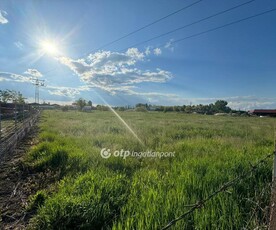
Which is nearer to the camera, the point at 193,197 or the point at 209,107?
the point at 193,197

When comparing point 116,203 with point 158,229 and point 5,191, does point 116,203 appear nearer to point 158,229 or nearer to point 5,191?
point 158,229

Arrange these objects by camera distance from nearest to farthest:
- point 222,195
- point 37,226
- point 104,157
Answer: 1. point 37,226
2. point 222,195
3. point 104,157

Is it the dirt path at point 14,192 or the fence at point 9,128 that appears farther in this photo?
the fence at point 9,128

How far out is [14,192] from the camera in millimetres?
4234

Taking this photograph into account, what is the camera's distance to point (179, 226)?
8.12 ft

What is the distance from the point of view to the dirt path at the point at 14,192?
3246 mm

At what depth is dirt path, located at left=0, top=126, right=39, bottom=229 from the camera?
3.25 meters

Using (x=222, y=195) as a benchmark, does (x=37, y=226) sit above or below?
below

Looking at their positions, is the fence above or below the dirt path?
above

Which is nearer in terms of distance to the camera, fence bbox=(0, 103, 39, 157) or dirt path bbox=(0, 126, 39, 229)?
dirt path bbox=(0, 126, 39, 229)

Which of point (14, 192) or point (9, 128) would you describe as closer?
point (14, 192)

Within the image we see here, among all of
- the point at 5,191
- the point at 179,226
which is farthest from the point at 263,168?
the point at 5,191

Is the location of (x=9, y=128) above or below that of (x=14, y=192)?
above

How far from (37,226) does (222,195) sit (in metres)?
2.77
